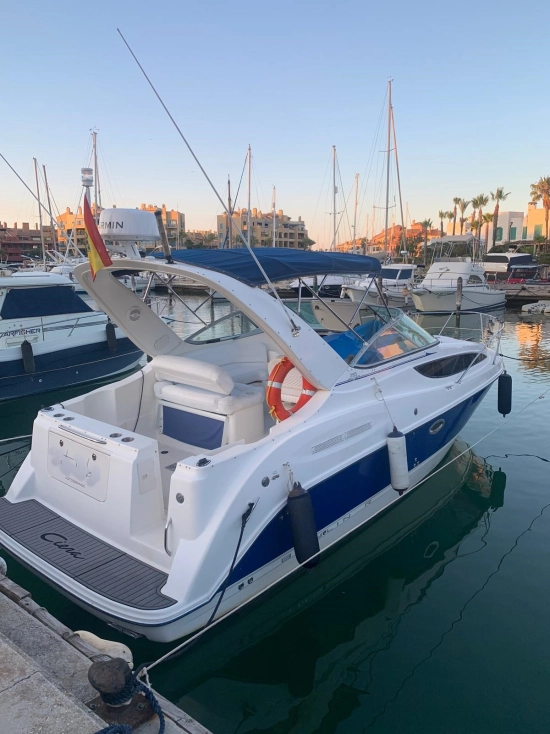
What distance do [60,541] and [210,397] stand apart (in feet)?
5.19

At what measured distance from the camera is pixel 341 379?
4.36 meters

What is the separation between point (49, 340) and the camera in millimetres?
10898

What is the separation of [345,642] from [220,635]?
90cm

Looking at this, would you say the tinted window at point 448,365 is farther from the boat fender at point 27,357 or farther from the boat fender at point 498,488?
the boat fender at point 27,357

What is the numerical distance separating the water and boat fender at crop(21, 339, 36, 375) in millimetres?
6465

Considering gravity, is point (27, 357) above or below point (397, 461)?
above

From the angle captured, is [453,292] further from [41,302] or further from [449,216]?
[449,216]

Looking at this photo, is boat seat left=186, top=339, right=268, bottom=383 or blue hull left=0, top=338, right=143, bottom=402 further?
blue hull left=0, top=338, right=143, bottom=402

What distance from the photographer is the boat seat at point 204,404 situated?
4.41 metres

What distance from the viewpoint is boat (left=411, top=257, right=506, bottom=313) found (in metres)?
23.1

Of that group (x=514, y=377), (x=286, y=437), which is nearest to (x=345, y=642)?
(x=286, y=437)

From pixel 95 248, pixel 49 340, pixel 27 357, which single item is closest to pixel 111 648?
pixel 95 248

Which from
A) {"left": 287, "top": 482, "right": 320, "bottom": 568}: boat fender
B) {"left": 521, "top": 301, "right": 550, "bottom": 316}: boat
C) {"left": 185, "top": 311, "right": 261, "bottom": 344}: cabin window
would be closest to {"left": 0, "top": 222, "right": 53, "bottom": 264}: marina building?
{"left": 521, "top": 301, "right": 550, "bottom": 316}: boat

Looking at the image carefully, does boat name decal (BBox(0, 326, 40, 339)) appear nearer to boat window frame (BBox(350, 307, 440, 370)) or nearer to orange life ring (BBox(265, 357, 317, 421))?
orange life ring (BBox(265, 357, 317, 421))
